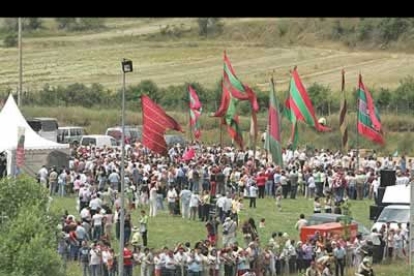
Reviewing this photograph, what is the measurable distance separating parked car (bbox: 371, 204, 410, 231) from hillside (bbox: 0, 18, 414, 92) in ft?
135

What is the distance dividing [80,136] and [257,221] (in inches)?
796

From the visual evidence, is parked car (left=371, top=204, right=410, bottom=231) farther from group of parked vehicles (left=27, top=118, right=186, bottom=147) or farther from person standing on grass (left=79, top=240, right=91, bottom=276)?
group of parked vehicles (left=27, top=118, right=186, bottom=147)

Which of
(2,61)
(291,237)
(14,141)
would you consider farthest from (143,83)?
(291,237)

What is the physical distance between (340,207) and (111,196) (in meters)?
5.71

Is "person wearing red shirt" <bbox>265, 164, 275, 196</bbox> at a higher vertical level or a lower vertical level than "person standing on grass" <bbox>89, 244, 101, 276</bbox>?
higher

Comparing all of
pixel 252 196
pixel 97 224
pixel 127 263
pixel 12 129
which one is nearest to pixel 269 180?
pixel 252 196

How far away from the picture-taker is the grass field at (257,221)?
73.6 ft

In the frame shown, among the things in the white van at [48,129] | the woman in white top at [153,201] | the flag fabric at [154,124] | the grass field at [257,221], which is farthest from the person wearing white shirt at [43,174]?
the white van at [48,129]

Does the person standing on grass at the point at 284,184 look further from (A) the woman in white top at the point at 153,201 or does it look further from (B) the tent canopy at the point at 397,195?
(B) the tent canopy at the point at 397,195

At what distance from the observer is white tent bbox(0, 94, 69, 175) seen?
29.3 m

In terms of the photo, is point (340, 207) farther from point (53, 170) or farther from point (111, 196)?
point (53, 170)

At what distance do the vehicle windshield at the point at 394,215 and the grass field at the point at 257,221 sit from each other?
143 cm

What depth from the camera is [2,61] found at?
2813 inches

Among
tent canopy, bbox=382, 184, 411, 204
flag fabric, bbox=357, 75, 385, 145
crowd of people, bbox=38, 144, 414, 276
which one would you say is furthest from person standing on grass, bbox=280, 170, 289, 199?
tent canopy, bbox=382, 184, 411, 204
